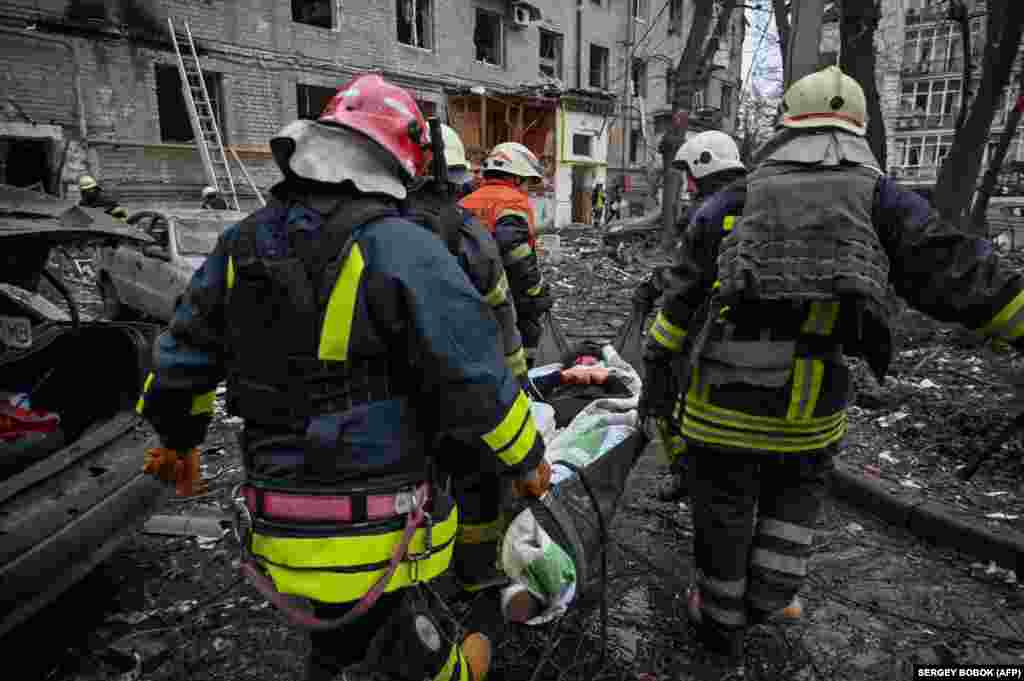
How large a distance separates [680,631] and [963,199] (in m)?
6.35

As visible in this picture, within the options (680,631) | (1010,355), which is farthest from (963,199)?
(680,631)

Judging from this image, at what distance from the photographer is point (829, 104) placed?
6.94ft

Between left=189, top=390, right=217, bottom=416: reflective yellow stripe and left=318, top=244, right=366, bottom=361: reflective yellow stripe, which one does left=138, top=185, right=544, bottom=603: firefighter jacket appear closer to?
left=318, top=244, right=366, bottom=361: reflective yellow stripe

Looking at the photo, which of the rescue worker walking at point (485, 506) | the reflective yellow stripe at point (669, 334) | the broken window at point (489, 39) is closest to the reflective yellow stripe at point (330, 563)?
the rescue worker walking at point (485, 506)

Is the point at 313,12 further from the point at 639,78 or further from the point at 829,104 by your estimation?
the point at 829,104

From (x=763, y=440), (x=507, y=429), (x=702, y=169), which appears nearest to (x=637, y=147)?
(x=702, y=169)

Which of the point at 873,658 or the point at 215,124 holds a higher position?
the point at 215,124

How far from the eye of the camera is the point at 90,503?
2.41 meters

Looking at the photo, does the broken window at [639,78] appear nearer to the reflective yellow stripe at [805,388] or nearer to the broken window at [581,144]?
the broken window at [581,144]

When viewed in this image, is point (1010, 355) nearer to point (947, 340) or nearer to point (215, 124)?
point (947, 340)

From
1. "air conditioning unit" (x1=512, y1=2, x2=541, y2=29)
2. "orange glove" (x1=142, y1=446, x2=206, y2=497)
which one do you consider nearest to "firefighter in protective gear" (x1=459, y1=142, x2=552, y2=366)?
"orange glove" (x1=142, y1=446, x2=206, y2=497)

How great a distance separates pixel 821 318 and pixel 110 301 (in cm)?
823

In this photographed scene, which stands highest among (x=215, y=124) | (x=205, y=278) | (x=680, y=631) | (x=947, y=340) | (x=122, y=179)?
(x=215, y=124)

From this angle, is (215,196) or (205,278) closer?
(205,278)
